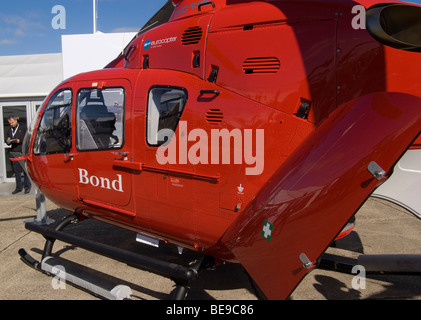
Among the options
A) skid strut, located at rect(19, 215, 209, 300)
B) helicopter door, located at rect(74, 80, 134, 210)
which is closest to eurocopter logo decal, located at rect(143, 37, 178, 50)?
helicopter door, located at rect(74, 80, 134, 210)

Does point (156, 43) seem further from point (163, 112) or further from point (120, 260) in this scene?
point (120, 260)

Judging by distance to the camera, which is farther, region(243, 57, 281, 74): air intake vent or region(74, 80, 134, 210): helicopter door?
region(74, 80, 134, 210): helicopter door

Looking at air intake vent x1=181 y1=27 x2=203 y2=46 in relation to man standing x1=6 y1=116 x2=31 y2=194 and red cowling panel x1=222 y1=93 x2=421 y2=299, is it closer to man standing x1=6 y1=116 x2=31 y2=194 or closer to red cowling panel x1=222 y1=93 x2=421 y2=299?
red cowling panel x1=222 y1=93 x2=421 y2=299

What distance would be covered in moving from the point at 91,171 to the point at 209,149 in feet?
4.87

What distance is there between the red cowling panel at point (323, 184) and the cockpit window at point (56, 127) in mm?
2509

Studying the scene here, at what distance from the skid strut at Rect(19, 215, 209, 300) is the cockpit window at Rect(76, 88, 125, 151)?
995 millimetres

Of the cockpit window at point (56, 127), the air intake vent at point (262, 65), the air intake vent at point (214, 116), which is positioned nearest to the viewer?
the air intake vent at point (262, 65)

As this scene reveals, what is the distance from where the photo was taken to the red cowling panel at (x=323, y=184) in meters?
1.73

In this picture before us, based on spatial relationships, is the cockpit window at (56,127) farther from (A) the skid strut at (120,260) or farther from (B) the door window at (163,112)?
(B) the door window at (163,112)

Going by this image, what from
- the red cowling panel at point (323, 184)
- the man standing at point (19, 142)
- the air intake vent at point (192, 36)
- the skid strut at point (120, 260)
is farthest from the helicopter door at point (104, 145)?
the man standing at point (19, 142)

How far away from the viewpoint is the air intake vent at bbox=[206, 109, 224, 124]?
2.57 meters

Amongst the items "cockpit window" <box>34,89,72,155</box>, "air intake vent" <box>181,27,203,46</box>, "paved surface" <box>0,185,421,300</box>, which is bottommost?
"paved surface" <box>0,185,421,300</box>

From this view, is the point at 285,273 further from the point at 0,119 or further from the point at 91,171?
the point at 0,119

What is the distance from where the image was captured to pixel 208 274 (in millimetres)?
3703
